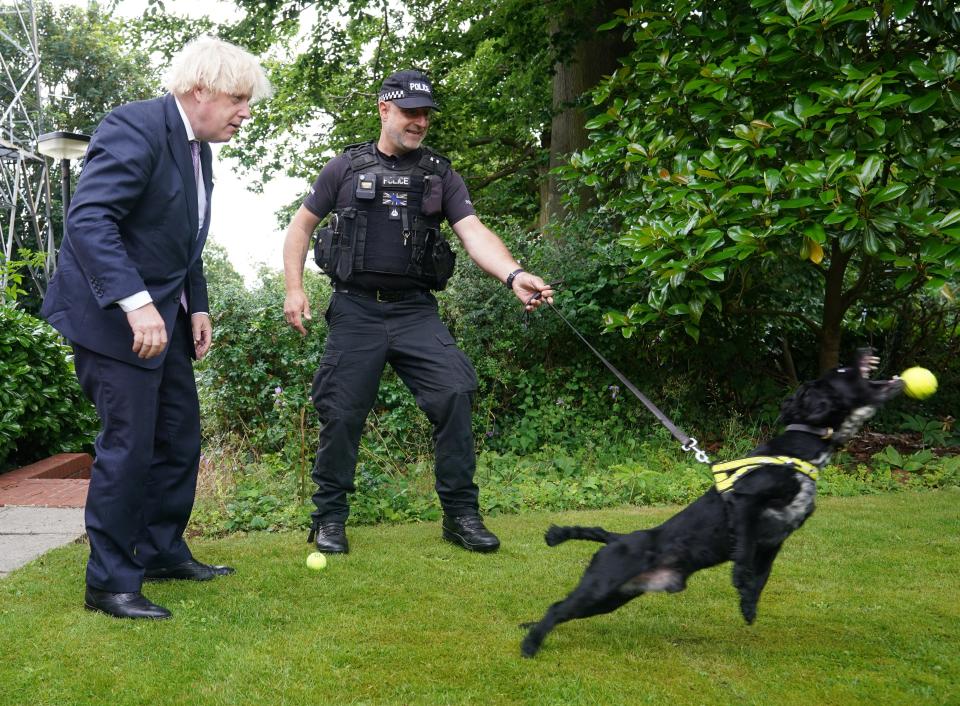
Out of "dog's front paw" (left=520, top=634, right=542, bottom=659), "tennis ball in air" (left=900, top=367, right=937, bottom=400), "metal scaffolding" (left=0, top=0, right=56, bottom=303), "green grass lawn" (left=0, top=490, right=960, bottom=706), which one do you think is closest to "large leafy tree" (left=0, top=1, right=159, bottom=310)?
"metal scaffolding" (left=0, top=0, right=56, bottom=303)

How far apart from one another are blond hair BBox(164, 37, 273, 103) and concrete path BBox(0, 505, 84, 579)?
2345mm

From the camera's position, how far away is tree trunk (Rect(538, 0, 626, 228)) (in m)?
8.50

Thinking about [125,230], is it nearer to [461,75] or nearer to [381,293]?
[381,293]

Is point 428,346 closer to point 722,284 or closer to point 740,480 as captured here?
point 740,480

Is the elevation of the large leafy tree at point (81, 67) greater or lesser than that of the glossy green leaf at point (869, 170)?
greater

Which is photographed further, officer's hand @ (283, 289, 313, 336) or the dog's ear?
officer's hand @ (283, 289, 313, 336)

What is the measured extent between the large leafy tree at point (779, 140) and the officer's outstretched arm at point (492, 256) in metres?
1.54

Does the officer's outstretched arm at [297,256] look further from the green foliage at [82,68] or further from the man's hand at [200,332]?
the green foliage at [82,68]

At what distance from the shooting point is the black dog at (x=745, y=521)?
2729mm

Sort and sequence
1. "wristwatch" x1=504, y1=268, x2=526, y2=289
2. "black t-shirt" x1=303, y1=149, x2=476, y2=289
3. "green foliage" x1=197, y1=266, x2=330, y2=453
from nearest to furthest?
"wristwatch" x1=504, y1=268, x2=526, y2=289, "black t-shirt" x1=303, y1=149, x2=476, y2=289, "green foliage" x1=197, y1=266, x2=330, y2=453

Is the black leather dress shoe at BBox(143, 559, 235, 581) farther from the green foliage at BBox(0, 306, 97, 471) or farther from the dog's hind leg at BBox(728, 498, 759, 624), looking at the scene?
the green foliage at BBox(0, 306, 97, 471)

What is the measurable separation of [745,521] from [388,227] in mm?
2303

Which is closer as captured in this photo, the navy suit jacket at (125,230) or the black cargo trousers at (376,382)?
the navy suit jacket at (125,230)

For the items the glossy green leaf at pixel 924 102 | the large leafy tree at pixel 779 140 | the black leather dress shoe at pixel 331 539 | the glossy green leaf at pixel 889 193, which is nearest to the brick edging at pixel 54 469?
the black leather dress shoe at pixel 331 539
